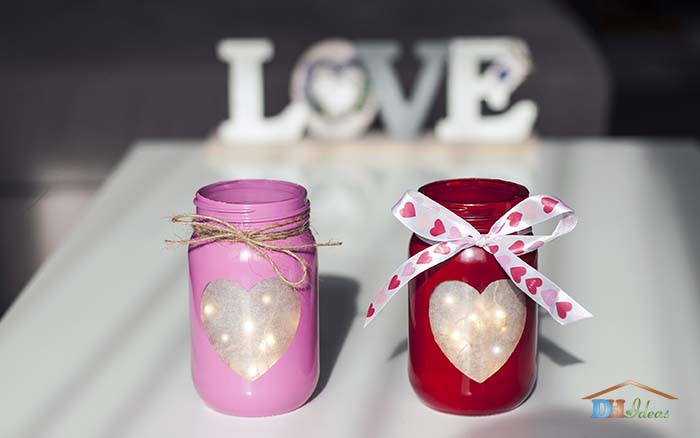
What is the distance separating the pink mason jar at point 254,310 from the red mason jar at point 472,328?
9 centimetres

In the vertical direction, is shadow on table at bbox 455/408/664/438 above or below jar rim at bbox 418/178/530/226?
below

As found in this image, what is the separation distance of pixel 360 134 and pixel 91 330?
942 millimetres

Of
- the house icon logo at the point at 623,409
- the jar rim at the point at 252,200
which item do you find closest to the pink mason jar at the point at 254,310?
the jar rim at the point at 252,200

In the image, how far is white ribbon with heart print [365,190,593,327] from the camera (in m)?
0.78

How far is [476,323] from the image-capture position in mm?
804

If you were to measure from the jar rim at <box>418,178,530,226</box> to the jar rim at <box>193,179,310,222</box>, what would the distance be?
0.36 ft

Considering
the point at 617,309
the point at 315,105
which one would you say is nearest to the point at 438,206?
the point at 617,309

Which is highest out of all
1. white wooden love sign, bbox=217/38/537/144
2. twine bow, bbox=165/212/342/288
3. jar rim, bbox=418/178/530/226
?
jar rim, bbox=418/178/530/226

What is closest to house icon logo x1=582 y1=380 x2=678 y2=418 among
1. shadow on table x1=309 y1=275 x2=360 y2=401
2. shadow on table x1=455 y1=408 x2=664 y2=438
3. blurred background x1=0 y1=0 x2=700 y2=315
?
shadow on table x1=455 y1=408 x2=664 y2=438

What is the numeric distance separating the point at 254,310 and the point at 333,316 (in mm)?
260

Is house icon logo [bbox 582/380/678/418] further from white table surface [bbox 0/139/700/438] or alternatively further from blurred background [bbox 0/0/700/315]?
blurred background [bbox 0/0/700/315]

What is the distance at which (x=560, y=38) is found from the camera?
2.49 m

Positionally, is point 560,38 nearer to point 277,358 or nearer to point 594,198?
point 594,198

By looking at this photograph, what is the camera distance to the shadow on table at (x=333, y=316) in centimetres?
95
